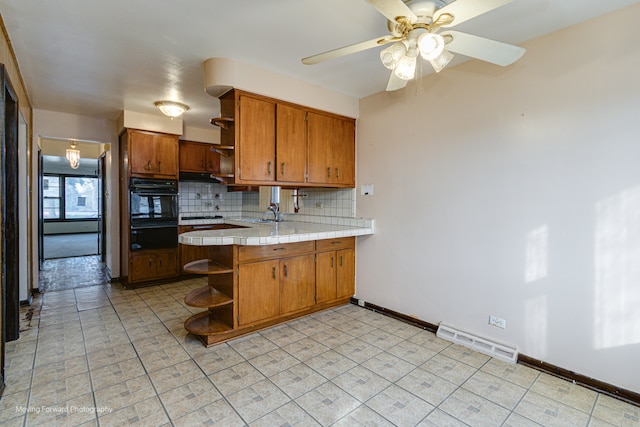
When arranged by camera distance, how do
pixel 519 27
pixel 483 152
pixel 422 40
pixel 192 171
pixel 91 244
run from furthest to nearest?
pixel 91 244, pixel 192 171, pixel 483 152, pixel 519 27, pixel 422 40

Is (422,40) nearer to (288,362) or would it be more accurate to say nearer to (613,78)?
(613,78)

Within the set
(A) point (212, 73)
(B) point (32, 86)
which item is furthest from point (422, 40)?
(B) point (32, 86)

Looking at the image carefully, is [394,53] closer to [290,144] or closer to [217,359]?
[290,144]

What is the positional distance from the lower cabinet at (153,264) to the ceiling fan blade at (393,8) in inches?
179

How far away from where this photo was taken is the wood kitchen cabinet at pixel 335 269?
3.56 metres

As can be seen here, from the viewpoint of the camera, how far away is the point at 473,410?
1.94 metres

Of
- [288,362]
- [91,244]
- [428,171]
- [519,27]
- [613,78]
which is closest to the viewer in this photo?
[613,78]

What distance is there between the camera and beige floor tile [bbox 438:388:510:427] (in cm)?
185

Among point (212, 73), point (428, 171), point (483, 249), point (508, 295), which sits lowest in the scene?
point (508, 295)

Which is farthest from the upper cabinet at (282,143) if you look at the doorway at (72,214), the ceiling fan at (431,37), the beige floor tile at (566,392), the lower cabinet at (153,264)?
the doorway at (72,214)

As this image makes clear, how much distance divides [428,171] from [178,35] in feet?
8.21

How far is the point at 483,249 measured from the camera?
276 cm

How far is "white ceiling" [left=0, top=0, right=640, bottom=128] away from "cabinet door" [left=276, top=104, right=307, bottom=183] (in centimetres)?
39

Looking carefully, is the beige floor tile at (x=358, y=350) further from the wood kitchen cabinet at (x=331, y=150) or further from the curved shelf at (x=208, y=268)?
the wood kitchen cabinet at (x=331, y=150)
